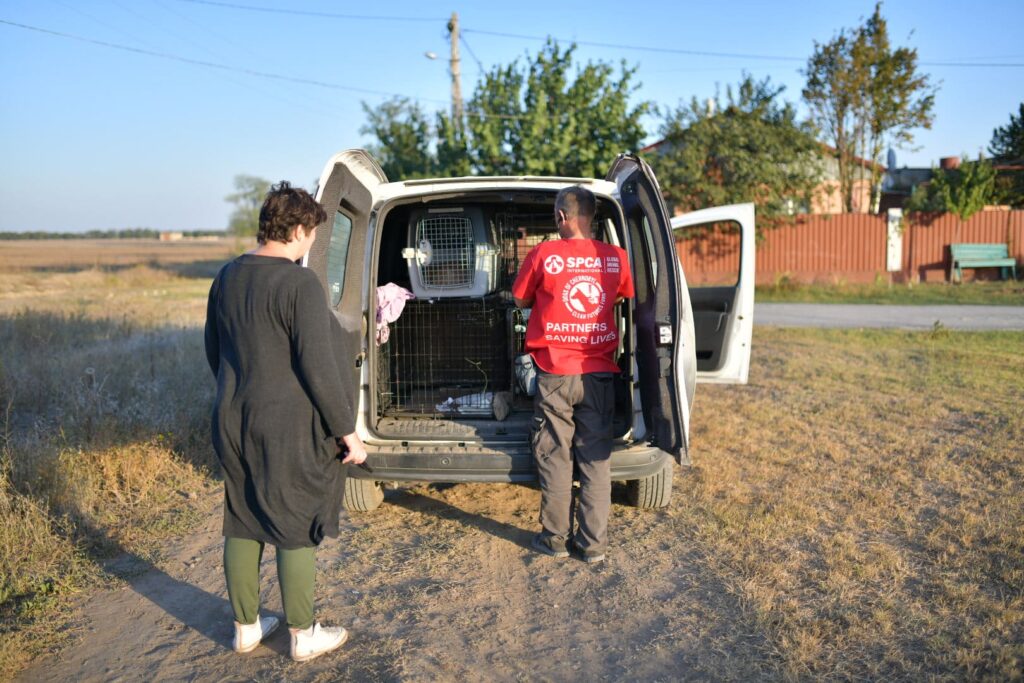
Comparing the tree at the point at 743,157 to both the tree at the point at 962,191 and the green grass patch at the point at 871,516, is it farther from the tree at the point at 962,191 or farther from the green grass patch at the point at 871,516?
the green grass patch at the point at 871,516

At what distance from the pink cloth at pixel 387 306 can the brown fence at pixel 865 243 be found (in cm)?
1786

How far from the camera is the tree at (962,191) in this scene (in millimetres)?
21766

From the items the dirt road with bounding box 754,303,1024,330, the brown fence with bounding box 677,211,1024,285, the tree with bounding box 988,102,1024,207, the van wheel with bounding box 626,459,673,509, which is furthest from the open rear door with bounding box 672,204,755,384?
the tree with bounding box 988,102,1024,207

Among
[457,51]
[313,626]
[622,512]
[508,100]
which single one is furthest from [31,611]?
[457,51]

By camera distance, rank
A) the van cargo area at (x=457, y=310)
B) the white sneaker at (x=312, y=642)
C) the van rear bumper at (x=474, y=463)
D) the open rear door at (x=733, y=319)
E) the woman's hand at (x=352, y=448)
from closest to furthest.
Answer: the woman's hand at (x=352, y=448) < the white sneaker at (x=312, y=642) < the van rear bumper at (x=474, y=463) < the van cargo area at (x=457, y=310) < the open rear door at (x=733, y=319)

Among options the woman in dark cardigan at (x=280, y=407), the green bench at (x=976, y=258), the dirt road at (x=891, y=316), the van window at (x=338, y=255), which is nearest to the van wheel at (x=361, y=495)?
the van window at (x=338, y=255)

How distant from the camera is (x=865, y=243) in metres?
21.7

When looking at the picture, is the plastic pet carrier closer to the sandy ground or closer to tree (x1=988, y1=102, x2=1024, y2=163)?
the sandy ground

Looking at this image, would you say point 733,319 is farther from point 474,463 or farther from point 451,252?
point 474,463

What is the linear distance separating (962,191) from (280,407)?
24125 mm

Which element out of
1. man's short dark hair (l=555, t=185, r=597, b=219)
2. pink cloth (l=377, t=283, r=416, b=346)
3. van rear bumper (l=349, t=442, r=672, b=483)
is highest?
man's short dark hair (l=555, t=185, r=597, b=219)

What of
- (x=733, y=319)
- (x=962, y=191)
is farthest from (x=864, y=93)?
(x=733, y=319)

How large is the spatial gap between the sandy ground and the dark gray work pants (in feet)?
0.77

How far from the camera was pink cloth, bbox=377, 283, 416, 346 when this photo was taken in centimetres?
470
